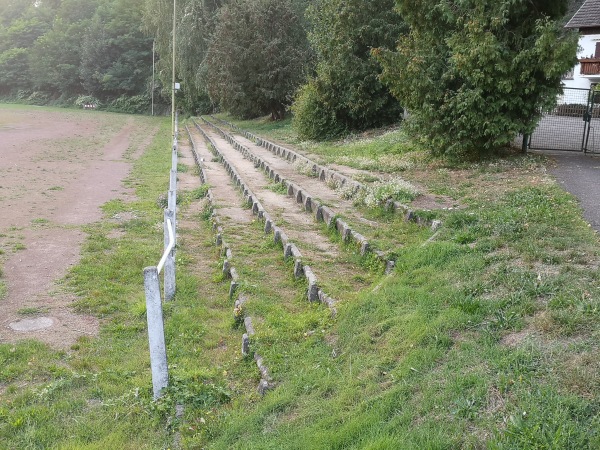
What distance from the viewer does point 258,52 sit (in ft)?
106

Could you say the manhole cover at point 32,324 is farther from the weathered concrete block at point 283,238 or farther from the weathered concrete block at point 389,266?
the weathered concrete block at point 389,266

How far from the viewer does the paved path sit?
8.30m

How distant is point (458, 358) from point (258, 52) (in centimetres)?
3010

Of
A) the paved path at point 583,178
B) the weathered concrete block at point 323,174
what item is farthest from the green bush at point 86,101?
the paved path at point 583,178

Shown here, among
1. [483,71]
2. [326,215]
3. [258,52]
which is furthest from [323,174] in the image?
[258,52]

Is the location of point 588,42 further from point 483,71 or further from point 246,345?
point 246,345

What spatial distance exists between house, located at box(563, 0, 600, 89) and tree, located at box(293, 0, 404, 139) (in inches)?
470

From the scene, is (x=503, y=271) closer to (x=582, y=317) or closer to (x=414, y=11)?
(x=582, y=317)

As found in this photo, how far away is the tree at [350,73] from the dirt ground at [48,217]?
25.9 ft

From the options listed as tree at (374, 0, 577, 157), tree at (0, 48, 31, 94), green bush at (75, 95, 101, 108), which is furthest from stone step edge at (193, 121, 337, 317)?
tree at (0, 48, 31, 94)

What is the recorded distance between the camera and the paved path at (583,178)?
8305 millimetres

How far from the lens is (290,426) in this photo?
4375 millimetres

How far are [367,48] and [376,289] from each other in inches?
686

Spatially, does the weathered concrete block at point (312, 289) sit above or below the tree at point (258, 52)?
below
